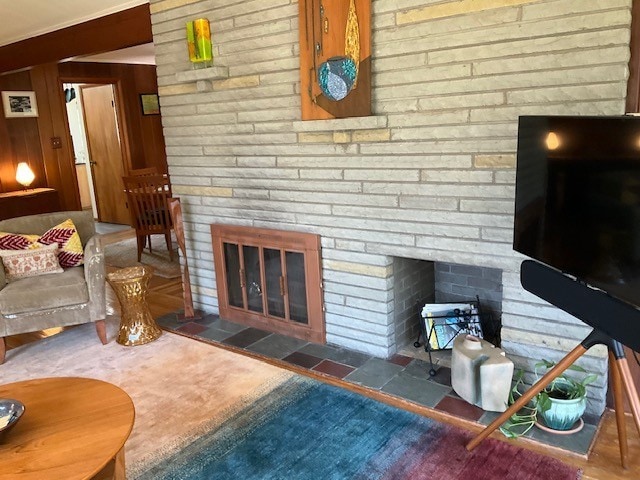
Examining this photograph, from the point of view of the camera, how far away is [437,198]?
97.7 inches

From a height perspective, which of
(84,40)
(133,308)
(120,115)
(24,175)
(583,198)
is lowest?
(133,308)

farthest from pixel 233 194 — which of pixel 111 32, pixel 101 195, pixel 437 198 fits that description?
pixel 101 195

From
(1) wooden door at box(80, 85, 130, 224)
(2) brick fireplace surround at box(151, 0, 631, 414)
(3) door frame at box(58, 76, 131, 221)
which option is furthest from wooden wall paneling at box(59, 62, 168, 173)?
(2) brick fireplace surround at box(151, 0, 631, 414)

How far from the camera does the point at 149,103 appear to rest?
7238 millimetres

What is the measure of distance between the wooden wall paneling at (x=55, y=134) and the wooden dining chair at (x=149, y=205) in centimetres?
185

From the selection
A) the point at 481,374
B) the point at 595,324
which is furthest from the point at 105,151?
the point at 595,324

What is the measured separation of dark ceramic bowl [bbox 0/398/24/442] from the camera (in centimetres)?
164

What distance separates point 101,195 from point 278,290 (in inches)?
211

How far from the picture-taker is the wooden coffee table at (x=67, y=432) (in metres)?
1.52

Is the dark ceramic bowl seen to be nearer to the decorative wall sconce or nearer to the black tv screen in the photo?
the black tv screen

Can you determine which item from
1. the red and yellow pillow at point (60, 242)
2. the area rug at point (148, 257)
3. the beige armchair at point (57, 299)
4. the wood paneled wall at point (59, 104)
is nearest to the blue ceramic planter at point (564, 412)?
the beige armchair at point (57, 299)

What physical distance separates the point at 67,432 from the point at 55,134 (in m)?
5.76

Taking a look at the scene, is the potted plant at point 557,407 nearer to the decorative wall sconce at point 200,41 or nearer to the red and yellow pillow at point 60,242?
the decorative wall sconce at point 200,41

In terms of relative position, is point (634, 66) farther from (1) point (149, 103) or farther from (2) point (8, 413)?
(1) point (149, 103)
